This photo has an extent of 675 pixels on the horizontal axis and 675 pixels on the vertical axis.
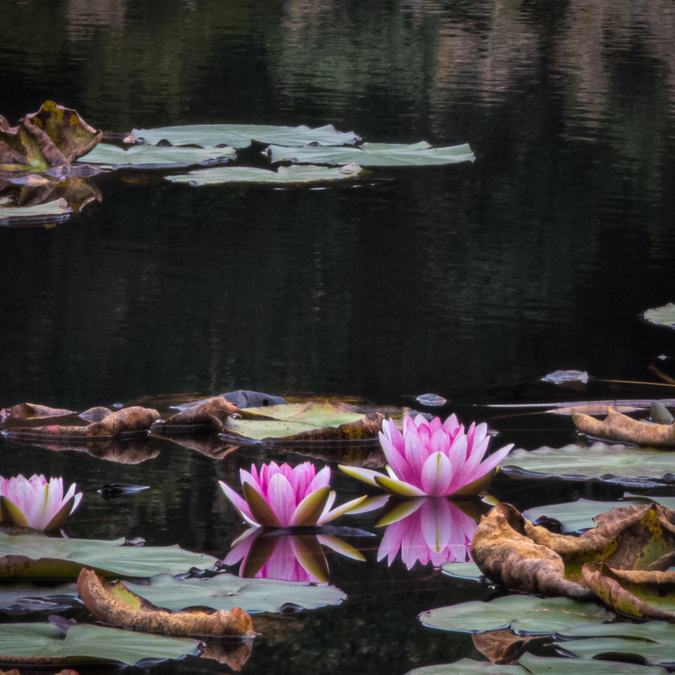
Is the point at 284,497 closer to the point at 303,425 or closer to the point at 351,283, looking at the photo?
the point at 303,425

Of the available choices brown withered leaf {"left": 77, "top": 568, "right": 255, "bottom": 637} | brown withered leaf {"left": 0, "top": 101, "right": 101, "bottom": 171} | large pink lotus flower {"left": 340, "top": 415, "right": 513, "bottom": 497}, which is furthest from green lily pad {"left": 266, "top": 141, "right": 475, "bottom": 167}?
brown withered leaf {"left": 77, "top": 568, "right": 255, "bottom": 637}

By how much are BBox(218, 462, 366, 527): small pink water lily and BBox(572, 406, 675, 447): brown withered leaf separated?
0.60m

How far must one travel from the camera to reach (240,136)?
5938 millimetres

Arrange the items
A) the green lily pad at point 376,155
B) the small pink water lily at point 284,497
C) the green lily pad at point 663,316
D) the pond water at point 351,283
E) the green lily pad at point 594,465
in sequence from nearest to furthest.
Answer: the small pink water lily at point 284,497
the pond water at point 351,283
the green lily pad at point 594,465
the green lily pad at point 663,316
the green lily pad at point 376,155

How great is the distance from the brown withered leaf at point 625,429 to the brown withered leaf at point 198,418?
0.57 metres

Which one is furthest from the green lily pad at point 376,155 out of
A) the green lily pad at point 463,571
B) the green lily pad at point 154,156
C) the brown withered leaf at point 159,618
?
the brown withered leaf at point 159,618

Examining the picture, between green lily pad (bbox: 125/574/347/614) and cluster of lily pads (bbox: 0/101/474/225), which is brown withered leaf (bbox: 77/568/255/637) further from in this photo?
cluster of lily pads (bbox: 0/101/474/225)

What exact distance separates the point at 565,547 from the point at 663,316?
166cm

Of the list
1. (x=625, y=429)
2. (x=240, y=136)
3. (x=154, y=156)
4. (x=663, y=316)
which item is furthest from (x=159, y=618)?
(x=240, y=136)

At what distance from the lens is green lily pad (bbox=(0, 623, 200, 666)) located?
4.41ft

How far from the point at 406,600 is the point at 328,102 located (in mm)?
6426

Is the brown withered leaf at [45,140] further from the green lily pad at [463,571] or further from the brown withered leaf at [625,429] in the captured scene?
the green lily pad at [463,571]

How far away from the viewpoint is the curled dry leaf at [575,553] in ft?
5.07

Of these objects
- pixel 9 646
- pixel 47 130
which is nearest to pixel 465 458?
pixel 9 646
